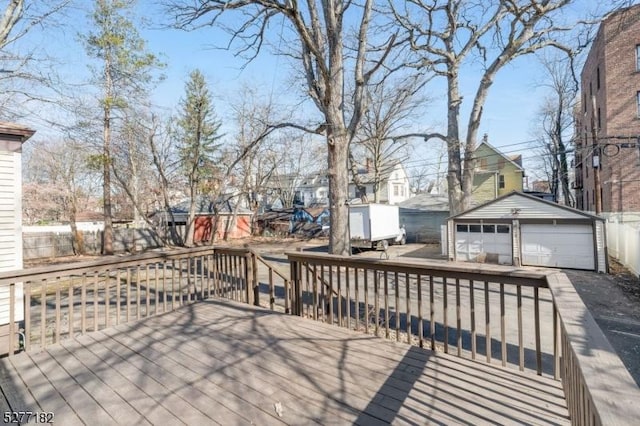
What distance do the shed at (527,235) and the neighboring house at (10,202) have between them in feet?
42.9

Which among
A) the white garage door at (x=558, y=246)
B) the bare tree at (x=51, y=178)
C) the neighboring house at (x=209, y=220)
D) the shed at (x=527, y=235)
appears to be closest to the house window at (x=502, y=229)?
the shed at (x=527, y=235)

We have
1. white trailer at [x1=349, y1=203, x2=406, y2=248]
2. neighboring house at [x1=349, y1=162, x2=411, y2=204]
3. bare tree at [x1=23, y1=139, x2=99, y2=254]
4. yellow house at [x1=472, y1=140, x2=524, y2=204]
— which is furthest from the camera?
neighboring house at [x1=349, y1=162, x2=411, y2=204]

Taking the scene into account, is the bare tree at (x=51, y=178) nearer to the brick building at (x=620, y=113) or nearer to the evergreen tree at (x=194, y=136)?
the evergreen tree at (x=194, y=136)

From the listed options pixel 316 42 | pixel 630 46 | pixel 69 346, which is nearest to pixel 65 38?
pixel 316 42

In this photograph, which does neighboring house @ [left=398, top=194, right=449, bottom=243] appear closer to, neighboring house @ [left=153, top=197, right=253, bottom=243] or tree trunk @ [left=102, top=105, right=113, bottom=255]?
neighboring house @ [left=153, top=197, right=253, bottom=243]

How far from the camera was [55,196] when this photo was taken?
23078 millimetres

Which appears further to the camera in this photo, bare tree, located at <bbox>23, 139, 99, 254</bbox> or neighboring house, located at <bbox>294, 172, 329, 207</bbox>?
neighboring house, located at <bbox>294, 172, 329, 207</bbox>

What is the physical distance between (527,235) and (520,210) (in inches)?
38.9

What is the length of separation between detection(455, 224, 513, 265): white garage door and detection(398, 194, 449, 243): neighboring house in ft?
20.4

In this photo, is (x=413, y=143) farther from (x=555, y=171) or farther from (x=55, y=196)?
(x=55, y=196)

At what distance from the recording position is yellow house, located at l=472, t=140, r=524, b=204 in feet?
79.5

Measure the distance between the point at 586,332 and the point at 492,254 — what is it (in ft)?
43.2

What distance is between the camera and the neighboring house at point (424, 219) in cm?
2042

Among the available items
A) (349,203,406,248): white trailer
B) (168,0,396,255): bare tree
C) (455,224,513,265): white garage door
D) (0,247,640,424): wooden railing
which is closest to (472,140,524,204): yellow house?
(349,203,406,248): white trailer
